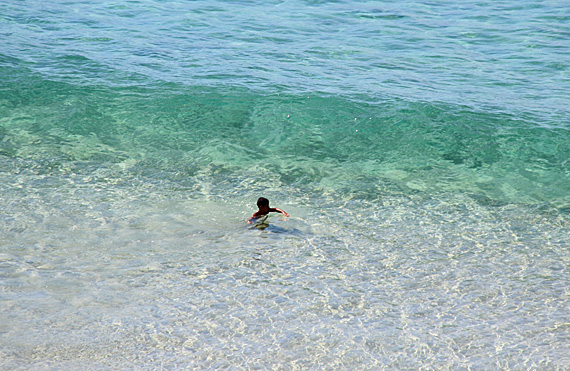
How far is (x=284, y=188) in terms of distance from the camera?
8562 millimetres

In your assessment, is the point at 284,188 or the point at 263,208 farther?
the point at 284,188

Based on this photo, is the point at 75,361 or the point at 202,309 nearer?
the point at 75,361

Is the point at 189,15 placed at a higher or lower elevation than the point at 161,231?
higher

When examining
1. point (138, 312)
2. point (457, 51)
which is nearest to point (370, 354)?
point (138, 312)

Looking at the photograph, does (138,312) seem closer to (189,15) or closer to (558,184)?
(558,184)

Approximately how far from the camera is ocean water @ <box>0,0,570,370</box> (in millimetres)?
5117

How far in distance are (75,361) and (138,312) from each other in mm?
820

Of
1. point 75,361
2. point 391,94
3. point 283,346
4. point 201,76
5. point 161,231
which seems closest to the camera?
point 75,361

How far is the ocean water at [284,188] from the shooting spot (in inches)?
201

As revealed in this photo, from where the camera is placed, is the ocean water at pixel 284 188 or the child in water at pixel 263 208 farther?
the child in water at pixel 263 208

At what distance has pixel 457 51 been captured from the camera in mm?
14180

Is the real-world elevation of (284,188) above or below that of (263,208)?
below

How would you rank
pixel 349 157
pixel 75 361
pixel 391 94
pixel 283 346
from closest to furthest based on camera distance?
1. pixel 75 361
2. pixel 283 346
3. pixel 349 157
4. pixel 391 94

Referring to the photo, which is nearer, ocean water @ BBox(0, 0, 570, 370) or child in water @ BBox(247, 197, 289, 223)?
ocean water @ BBox(0, 0, 570, 370)
